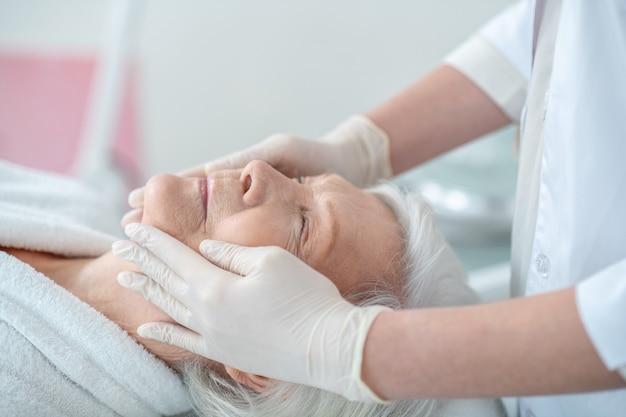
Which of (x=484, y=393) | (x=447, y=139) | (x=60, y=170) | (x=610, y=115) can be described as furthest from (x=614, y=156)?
(x=60, y=170)

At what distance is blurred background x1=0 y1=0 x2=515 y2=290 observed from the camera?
343cm

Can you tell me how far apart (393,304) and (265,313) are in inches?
13.1

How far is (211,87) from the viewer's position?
3535 millimetres

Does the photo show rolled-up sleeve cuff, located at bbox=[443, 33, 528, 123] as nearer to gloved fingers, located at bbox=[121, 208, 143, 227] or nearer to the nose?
the nose

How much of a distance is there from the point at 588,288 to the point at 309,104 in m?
2.81

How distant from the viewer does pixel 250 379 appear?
117 cm

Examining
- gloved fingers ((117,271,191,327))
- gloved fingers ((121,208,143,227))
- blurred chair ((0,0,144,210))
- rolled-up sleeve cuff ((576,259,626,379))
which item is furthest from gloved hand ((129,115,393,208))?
blurred chair ((0,0,144,210))

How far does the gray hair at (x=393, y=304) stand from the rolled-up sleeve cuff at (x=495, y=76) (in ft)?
1.10

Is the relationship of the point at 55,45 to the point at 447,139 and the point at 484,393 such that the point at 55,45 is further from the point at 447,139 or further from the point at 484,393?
the point at 484,393

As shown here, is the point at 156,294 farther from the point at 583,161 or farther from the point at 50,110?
the point at 50,110

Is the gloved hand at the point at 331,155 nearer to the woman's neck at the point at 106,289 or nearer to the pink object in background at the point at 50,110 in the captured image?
the woman's neck at the point at 106,289

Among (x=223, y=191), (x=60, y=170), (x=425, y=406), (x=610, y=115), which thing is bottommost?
(x=60, y=170)

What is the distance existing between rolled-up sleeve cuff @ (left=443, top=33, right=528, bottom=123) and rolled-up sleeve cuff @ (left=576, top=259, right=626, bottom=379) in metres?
0.77

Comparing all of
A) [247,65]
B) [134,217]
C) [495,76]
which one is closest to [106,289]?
[134,217]
